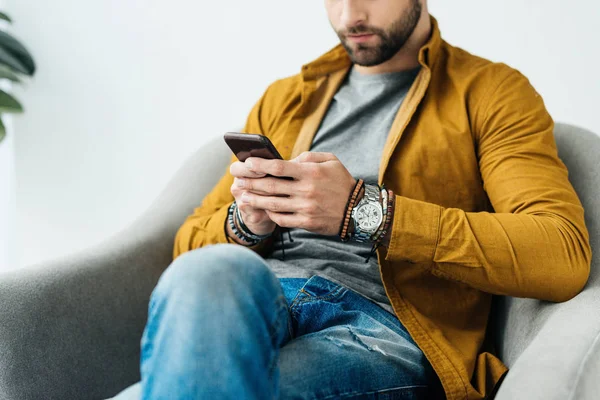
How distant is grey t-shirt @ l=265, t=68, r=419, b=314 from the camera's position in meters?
1.22

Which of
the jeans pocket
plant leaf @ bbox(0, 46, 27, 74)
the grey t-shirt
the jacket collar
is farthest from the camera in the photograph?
plant leaf @ bbox(0, 46, 27, 74)

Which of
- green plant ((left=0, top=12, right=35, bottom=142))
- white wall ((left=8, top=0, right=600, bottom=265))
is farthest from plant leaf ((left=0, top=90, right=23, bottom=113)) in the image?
white wall ((left=8, top=0, right=600, bottom=265))

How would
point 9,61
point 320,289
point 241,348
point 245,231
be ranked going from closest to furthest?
point 241,348, point 320,289, point 245,231, point 9,61

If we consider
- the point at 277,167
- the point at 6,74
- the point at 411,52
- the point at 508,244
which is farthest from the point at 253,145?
the point at 6,74

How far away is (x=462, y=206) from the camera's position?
125cm

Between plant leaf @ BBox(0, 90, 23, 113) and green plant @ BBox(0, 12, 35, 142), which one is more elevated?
green plant @ BBox(0, 12, 35, 142)

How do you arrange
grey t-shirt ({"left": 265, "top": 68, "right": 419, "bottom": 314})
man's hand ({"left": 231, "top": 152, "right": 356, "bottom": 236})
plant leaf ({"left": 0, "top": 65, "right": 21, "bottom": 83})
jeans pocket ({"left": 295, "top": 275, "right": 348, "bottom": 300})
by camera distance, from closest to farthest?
man's hand ({"left": 231, "top": 152, "right": 356, "bottom": 236}) < jeans pocket ({"left": 295, "top": 275, "right": 348, "bottom": 300}) < grey t-shirt ({"left": 265, "top": 68, "right": 419, "bottom": 314}) < plant leaf ({"left": 0, "top": 65, "right": 21, "bottom": 83})

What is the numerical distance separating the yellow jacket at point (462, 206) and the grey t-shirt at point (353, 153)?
4 cm

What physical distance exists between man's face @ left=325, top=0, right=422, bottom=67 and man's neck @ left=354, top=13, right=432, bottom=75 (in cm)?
3

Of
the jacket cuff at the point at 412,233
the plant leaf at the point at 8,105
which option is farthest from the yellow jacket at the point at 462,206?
the plant leaf at the point at 8,105

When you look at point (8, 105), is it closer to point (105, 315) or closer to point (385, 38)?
point (105, 315)

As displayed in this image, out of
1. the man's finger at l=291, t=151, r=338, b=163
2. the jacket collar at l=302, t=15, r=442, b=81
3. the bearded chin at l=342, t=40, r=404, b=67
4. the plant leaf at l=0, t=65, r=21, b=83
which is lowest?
the plant leaf at l=0, t=65, r=21, b=83

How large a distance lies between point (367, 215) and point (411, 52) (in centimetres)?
52

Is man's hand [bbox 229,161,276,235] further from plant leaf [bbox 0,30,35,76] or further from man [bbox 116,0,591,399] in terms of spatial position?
plant leaf [bbox 0,30,35,76]
